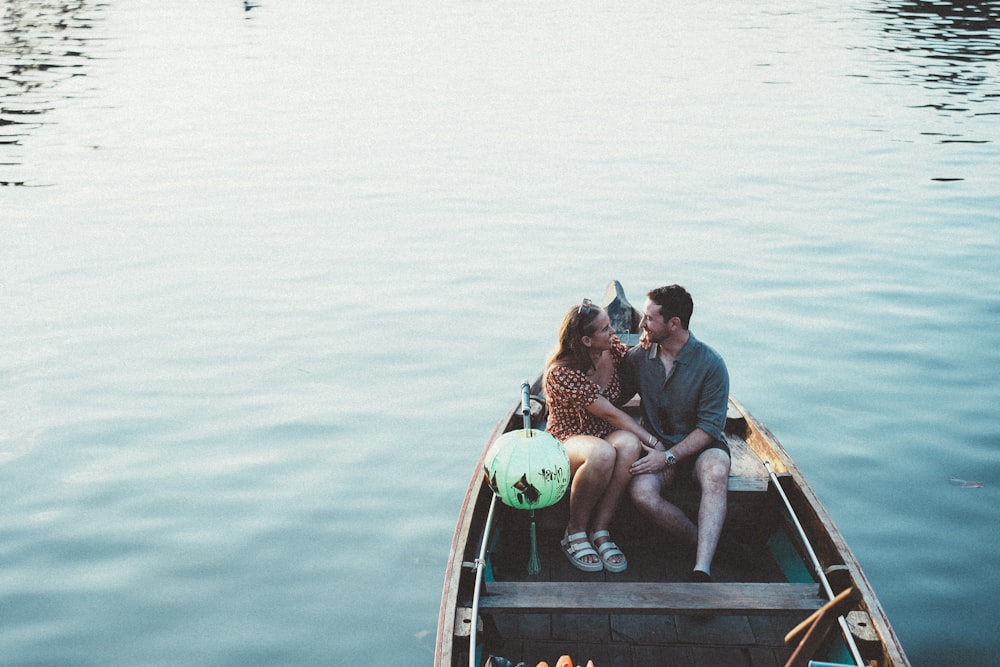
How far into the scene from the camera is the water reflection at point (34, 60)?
2200cm

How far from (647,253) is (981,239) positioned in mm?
5146

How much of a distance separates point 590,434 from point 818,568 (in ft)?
5.57

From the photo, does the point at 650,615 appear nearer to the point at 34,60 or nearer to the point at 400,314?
the point at 400,314

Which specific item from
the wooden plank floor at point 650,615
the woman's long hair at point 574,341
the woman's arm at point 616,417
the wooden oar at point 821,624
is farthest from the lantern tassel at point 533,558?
the wooden oar at point 821,624

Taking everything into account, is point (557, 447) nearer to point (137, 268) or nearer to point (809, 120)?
point (137, 268)

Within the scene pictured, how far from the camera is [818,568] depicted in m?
5.18

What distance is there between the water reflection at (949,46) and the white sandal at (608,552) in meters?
20.9

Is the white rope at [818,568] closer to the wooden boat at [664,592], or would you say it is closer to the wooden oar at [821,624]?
the wooden boat at [664,592]

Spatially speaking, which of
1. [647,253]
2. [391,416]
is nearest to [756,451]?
[391,416]

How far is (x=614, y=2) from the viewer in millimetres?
53531

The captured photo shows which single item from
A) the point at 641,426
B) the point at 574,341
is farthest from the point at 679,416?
the point at 574,341

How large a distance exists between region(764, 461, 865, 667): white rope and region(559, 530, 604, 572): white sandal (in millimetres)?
1243

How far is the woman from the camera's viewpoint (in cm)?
574

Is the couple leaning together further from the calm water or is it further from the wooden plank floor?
the calm water
